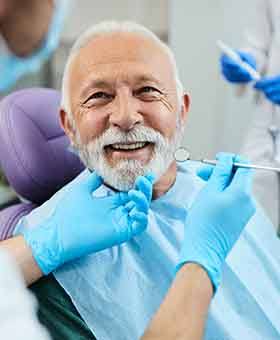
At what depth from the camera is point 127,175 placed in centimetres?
133

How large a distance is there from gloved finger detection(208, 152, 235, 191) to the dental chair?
1.51 feet

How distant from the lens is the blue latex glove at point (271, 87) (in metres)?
2.00

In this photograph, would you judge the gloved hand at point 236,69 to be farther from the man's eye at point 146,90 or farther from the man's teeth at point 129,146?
the man's teeth at point 129,146

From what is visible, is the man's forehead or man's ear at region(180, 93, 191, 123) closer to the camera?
the man's forehead

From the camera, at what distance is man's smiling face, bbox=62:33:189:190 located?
1.32 m

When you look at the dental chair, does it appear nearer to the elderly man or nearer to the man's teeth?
the elderly man

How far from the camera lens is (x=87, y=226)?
1234 millimetres

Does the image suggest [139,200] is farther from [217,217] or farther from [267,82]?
[267,82]

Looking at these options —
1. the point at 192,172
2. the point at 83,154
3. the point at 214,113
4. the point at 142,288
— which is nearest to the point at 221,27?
the point at 214,113

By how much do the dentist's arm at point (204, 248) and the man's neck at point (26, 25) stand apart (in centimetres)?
54

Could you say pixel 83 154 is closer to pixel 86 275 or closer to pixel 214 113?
pixel 86 275

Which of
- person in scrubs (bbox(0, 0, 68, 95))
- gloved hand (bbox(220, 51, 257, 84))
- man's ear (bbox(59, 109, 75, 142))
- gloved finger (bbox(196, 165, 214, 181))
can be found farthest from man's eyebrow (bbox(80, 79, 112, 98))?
gloved hand (bbox(220, 51, 257, 84))

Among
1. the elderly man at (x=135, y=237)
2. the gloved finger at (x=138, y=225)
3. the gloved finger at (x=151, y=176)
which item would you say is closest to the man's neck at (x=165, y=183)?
the elderly man at (x=135, y=237)

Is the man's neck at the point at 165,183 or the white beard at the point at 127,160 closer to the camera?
the white beard at the point at 127,160
